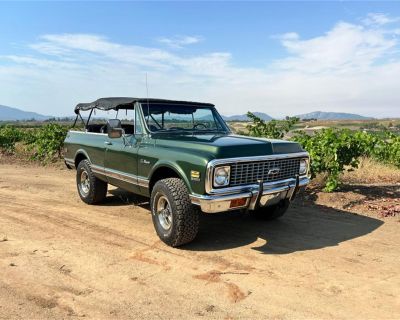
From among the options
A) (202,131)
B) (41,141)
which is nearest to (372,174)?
(202,131)

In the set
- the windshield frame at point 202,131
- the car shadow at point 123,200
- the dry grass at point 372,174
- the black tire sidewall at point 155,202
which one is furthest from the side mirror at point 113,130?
the dry grass at point 372,174

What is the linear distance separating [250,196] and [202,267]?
1023 mm

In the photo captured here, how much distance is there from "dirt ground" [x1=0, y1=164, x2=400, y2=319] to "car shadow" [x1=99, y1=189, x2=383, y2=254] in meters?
0.02

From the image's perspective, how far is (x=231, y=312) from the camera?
12.2ft

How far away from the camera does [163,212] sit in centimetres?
568

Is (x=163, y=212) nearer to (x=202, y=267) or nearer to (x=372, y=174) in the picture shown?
(x=202, y=267)

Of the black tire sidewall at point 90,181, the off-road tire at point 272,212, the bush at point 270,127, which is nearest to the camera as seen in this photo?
the off-road tire at point 272,212

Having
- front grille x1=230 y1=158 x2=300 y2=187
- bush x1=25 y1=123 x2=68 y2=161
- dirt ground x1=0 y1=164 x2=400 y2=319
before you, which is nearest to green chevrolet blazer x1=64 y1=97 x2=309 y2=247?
front grille x1=230 y1=158 x2=300 y2=187

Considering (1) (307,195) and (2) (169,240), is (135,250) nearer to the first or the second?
(2) (169,240)

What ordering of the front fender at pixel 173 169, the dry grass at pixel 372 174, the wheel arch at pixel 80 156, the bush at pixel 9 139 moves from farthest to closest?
1. the bush at pixel 9 139
2. the dry grass at pixel 372 174
3. the wheel arch at pixel 80 156
4. the front fender at pixel 173 169

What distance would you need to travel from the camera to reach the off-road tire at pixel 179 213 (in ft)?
16.9

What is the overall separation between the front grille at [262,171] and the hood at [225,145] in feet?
0.41

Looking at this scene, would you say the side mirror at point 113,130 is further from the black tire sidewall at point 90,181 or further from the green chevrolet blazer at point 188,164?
the black tire sidewall at point 90,181

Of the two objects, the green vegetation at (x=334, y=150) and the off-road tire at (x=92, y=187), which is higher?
the green vegetation at (x=334, y=150)
